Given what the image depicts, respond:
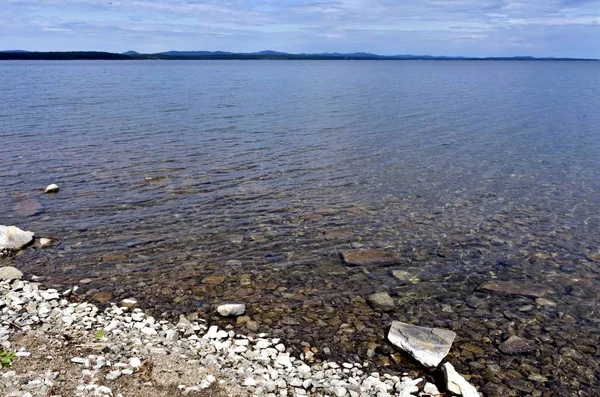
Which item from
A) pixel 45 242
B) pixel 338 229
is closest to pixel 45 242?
pixel 45 242

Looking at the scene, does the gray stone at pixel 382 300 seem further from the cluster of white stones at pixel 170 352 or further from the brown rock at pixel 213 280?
the brown rock at pixel 213 280

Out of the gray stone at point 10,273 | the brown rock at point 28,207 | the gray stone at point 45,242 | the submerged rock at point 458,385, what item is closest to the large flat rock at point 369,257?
the submerged rock at point 458,385

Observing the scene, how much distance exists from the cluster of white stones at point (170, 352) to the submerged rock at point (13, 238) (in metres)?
3.34

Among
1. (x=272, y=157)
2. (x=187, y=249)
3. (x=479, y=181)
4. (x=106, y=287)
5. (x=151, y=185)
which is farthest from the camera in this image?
(x=272, y=157)

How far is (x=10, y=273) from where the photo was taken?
11898 millimetres

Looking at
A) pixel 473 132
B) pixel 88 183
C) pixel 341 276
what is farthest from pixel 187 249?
pixel 473 132

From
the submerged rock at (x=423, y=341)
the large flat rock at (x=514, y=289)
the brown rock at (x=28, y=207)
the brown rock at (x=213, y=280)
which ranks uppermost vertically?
the submerged rock at (x=423, y=341)

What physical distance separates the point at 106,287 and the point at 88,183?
999 cm

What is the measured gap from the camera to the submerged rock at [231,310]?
10352 mm

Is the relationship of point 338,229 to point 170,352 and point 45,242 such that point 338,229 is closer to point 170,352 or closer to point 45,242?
point 170,352

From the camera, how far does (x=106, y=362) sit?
808 centimetres

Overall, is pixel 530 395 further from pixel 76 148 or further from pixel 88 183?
pixel 76 148

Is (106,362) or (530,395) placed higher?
(106,362)

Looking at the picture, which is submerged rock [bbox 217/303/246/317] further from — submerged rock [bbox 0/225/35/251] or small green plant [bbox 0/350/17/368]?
submerged rock [bbox 0/225/35/251]
